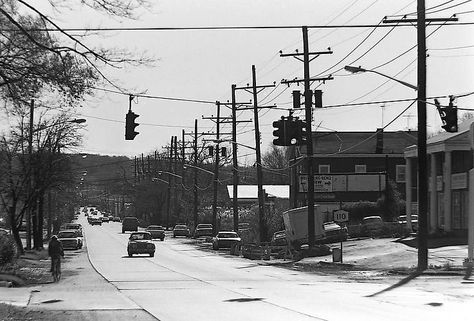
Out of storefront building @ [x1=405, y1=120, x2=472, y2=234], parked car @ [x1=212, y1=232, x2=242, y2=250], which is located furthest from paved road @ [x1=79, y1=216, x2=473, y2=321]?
parked car @ [x1=212, y1=232, x2=242, y2=250]

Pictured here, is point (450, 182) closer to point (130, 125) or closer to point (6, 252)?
point (130, 125)

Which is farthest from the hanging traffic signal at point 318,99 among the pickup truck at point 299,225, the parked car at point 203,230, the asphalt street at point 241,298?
the parked car at point 203,230

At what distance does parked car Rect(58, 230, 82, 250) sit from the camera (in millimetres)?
64250

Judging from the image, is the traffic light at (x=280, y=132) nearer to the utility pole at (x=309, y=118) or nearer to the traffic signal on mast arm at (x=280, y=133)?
the traffic signal on mast arm at (x=280, y=133)

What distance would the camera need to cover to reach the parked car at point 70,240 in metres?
64.2

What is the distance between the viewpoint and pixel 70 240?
6444 centimetres

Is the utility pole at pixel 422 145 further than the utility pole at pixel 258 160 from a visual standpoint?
No

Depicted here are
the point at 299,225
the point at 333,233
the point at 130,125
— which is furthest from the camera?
the point at 333,233

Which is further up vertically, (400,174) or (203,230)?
(400,174)

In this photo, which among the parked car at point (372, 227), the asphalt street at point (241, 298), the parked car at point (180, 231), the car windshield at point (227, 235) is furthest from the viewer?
the parked car at point (180, 231)

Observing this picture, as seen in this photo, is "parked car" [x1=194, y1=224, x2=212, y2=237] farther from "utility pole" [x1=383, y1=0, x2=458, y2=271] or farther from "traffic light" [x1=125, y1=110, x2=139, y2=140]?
"traffic light" [x1=125, y1=110, x2=139, y2=140]

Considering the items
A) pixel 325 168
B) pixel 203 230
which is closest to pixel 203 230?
pixel 203 230

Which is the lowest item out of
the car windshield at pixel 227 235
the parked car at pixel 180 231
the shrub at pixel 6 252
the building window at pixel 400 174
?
the parked car at pixel 180 231

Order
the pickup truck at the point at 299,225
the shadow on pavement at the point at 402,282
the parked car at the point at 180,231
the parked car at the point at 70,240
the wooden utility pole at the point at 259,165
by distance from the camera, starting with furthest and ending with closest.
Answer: the parked car at the point at 180,231 → the parked car at the point at 70,240 → the pickup truck at the point at 299,225 → the wooden utility pole at the point at 259,165 → the shadow on pavement at the point at 402,282
